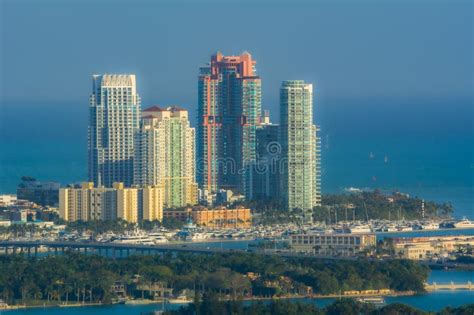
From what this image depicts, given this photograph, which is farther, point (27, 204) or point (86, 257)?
point (27, 204)

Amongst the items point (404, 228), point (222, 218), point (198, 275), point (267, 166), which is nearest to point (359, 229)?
point (404, 228)

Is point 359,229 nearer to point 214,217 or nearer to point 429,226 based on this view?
point 429,226

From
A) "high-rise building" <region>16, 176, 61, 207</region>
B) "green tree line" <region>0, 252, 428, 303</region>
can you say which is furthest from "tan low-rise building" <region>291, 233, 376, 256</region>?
"high-rise building" <region>16, 176, 61, 207</region>

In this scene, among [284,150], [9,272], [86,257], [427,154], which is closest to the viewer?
[9,272]

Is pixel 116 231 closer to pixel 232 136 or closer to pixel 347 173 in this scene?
pixel 232 136

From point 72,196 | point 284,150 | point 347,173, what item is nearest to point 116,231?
point 72,196

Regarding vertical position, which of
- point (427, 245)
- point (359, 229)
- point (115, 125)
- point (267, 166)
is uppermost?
point (115, 125)
